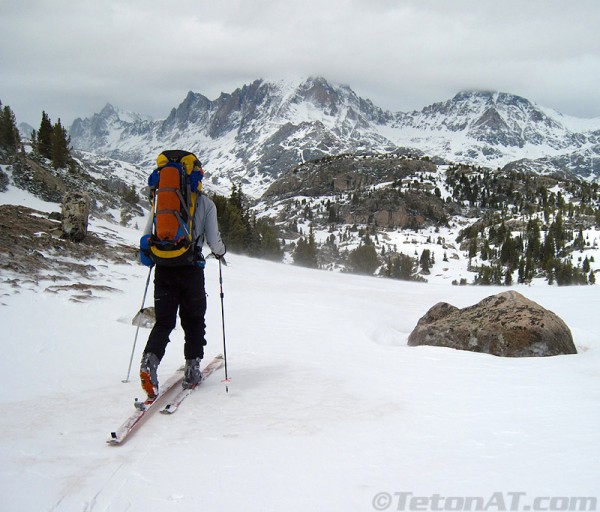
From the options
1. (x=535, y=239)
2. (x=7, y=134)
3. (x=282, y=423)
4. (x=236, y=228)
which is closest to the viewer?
(x=282, y=423)

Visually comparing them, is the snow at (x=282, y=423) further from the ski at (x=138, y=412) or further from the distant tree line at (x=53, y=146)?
the distant tree line at (x=53, y=146)

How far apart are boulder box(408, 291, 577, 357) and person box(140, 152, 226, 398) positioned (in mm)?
6044

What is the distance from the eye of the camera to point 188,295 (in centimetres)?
612

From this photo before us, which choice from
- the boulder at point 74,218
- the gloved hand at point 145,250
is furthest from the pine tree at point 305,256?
the gloved hand at point 145,250

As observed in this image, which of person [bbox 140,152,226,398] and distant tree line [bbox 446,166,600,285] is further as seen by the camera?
distant tree line [bbox 446,166,600,285]

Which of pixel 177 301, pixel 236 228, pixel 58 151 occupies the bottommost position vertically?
pixel 236 228

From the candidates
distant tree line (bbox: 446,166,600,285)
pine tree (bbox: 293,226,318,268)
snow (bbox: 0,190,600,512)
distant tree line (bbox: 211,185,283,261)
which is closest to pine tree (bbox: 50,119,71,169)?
distant tree line (bbox: 211,185,283,261)

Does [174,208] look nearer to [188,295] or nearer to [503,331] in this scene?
[188,295]

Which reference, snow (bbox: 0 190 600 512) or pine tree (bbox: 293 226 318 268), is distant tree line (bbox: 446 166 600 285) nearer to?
pine tree (bbox: 293 226 318 268)

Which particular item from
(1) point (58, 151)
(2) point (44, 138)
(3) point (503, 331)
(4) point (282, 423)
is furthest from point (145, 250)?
(2) point (44, 138)

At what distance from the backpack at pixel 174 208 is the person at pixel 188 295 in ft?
0.46

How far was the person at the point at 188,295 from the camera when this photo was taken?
596cm

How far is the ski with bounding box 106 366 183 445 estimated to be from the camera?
4367 millimetres

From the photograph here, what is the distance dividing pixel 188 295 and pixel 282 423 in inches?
88.8
